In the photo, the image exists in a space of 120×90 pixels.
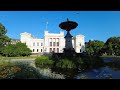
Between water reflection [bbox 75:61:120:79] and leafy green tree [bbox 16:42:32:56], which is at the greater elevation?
leafy green tree [bbox 16:42:32:56]

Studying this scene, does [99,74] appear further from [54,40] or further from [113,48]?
[54,40]

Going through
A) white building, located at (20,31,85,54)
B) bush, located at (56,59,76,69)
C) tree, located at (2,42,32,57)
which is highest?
white building, located at (20,31,85,54)

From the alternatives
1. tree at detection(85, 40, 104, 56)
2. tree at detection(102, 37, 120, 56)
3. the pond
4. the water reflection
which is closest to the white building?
tree at detection(85, 40, 104, 56)

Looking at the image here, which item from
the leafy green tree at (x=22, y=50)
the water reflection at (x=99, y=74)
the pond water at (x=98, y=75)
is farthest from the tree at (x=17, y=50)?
the pond water at (x=98, y=75)

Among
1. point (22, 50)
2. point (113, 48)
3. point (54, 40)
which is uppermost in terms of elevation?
point (54, 40)

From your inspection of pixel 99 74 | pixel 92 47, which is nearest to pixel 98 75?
pixel 99 74

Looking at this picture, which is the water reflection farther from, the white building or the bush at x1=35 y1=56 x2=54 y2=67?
the bush at x1=35 y1=56 x2=54 y2=67

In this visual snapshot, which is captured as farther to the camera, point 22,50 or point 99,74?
point 22,50

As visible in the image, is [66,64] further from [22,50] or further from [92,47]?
[92,47]

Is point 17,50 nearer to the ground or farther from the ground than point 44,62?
farther from the ground

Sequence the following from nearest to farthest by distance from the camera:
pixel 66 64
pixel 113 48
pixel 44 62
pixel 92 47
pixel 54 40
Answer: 1. pixel 66 64
2. pixel 44 62
3. pixel 113 48
4. pixel 92 47
5. pixel 54 40

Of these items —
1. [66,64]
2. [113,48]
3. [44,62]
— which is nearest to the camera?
[66,64]

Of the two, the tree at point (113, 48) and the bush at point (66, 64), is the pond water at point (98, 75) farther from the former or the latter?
the tree at point (113, 48)
